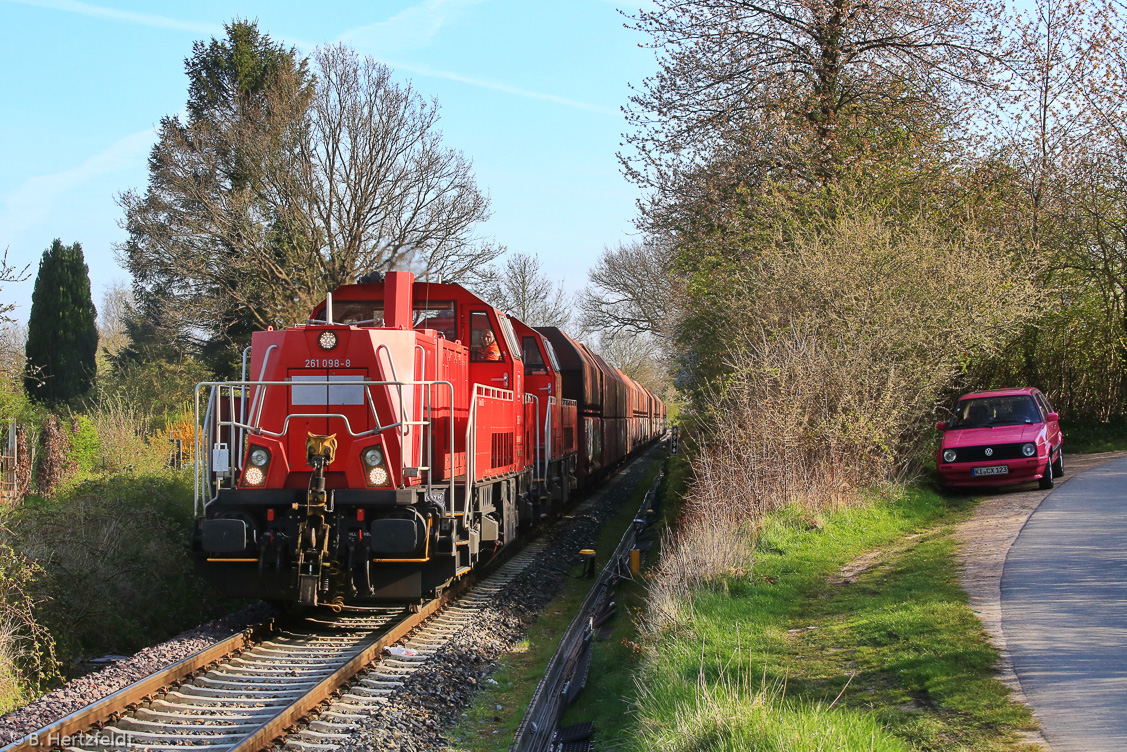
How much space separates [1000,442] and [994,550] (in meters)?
4.66

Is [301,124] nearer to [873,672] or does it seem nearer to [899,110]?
[899,110]

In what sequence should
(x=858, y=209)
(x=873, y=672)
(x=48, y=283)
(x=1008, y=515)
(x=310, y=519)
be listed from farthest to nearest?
(x=48, y=283) → (x=858, y=209) → (x=1008, y=515) → (x=310, y=519) → (x=873, y=672)

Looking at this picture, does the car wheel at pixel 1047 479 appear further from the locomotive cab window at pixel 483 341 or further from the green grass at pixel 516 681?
the locomotive cab window at pixel 483 341

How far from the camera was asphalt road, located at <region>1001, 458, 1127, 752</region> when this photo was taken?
4.83m

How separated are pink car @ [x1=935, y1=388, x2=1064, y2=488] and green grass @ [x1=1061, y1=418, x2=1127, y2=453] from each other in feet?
19.7

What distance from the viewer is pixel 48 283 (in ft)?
111

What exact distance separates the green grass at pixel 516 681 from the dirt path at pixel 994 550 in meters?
2.82

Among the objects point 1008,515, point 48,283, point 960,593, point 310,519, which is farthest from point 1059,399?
point 48,283

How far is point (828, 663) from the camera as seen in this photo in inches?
252

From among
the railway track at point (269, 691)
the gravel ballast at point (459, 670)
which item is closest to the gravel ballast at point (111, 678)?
the railway track at point (269, 691)

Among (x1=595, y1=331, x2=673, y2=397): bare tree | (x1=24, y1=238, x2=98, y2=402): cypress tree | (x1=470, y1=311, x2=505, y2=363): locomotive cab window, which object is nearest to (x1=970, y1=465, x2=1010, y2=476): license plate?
(x1=470, y1=311, x2=505, y2=363): locomotive cab window

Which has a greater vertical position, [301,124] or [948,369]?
[301,124]

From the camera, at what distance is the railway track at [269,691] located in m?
5.52

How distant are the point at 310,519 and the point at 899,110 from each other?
631 inches
